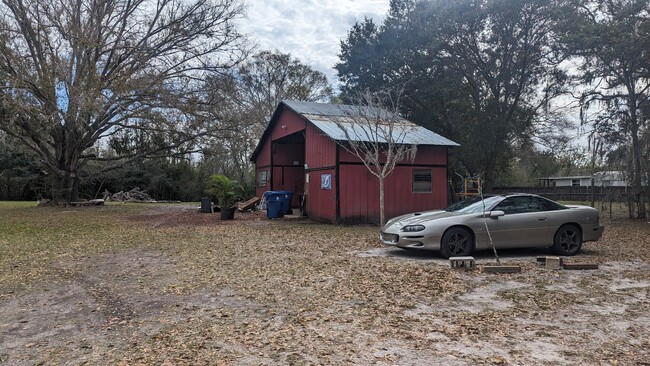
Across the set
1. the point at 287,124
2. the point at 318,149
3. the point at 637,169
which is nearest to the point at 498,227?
the point at 318,149

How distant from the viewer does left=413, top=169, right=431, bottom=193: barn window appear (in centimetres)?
1664

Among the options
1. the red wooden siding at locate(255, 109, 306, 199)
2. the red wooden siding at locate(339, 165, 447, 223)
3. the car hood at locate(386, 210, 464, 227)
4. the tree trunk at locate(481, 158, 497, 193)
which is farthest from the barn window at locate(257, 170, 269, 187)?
the car hood at locate(386, 210, 464, 227)

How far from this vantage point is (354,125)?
57.4 feet

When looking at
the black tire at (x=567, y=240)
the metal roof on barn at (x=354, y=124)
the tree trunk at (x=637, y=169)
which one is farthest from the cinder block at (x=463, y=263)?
the tree trunk at (x=637, y=169)

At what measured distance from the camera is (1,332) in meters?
4.38

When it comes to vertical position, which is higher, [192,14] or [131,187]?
[192,14]

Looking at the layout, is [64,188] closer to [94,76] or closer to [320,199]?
[94,76]

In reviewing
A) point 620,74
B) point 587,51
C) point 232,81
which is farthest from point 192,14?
point 620,74

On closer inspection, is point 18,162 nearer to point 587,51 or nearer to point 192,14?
point 192,14

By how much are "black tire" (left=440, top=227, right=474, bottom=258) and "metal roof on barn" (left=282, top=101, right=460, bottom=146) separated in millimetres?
6543

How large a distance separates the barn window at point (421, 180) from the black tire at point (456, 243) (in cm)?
827

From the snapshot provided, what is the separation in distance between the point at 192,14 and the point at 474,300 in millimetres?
21461

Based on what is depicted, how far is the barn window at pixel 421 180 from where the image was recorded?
16.6m

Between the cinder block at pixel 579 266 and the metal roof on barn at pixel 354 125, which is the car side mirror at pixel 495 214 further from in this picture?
the metal roof on barn at pixel 354 125
